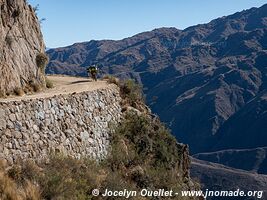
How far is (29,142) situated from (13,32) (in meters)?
9.05

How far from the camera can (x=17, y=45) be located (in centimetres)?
2488

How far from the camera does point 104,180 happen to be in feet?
62.9

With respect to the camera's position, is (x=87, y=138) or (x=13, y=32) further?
(x=13, y=32)

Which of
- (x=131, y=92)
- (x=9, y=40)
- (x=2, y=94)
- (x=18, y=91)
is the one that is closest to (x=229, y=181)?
(x=131, y=92)

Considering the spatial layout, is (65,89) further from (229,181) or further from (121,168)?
(229,181)

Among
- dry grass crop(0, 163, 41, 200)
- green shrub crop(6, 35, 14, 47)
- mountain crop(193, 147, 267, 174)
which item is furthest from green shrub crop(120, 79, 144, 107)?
mountain crop(193, 147, 267, 174)

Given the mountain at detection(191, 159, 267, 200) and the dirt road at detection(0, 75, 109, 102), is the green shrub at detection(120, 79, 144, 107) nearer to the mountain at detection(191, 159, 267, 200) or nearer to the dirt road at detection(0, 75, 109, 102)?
the dirt road at detection(0, 75, 109, 102)

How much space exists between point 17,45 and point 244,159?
493 feet

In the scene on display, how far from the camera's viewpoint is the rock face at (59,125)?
1745cm

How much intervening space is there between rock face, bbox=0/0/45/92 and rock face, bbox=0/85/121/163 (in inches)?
133

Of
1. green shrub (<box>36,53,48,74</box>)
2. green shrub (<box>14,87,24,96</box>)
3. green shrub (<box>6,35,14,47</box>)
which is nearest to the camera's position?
green shrub (<box>14,87,24,96</box>)

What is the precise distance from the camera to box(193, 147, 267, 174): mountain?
158 metres

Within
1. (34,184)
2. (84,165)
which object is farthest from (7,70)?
(34,184)

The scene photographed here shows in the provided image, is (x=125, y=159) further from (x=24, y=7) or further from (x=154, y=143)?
(x=24, y=7)
